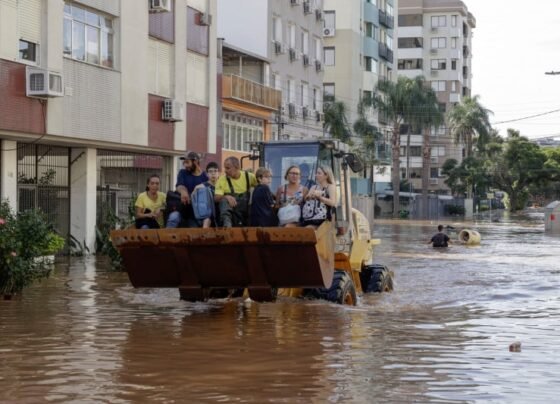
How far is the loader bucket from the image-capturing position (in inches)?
536

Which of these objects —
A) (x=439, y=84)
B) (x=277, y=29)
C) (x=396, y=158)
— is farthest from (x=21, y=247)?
(x=439, y=84)

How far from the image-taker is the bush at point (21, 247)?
16.9 meters

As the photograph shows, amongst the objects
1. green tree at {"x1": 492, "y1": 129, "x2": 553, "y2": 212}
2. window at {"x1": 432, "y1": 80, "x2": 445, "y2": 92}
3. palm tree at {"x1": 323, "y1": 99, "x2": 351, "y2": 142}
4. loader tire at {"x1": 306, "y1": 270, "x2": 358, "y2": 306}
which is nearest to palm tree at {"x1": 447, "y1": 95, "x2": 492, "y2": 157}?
green tree at {"x1": 492, "y1": 129, "x2": 553, "y2": 212}

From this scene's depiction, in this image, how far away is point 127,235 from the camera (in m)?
14.1

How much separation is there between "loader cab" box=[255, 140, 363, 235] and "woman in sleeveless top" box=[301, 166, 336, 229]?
84.6 inches

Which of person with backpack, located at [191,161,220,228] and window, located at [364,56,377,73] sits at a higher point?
window, located at [364,56,377,73]

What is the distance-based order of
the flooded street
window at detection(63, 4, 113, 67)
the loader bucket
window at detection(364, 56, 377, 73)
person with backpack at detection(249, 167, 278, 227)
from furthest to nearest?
window at detection(364, 56, 377, 73), window at detection(63, 4, 113, 67), person with backpack at detection(249, 167, 278, 227), the loader bucket, the flooded street

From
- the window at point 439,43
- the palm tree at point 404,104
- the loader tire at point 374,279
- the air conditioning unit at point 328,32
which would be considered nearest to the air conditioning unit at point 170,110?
the loader tire at point 374,279

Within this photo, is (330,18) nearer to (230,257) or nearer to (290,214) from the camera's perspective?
(290,214)

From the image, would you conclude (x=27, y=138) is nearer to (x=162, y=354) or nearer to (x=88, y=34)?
(x=88, y=34)

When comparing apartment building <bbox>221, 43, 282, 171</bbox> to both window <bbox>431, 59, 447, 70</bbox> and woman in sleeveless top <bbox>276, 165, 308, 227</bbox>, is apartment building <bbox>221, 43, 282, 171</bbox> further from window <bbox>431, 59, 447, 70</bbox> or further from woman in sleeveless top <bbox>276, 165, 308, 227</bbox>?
window <bbox>431, 59, 447, 70</bbox>

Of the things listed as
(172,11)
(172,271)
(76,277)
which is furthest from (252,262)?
(172,11)

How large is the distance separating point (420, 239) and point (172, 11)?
60.6ft

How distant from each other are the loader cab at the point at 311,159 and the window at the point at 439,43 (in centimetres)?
11105
